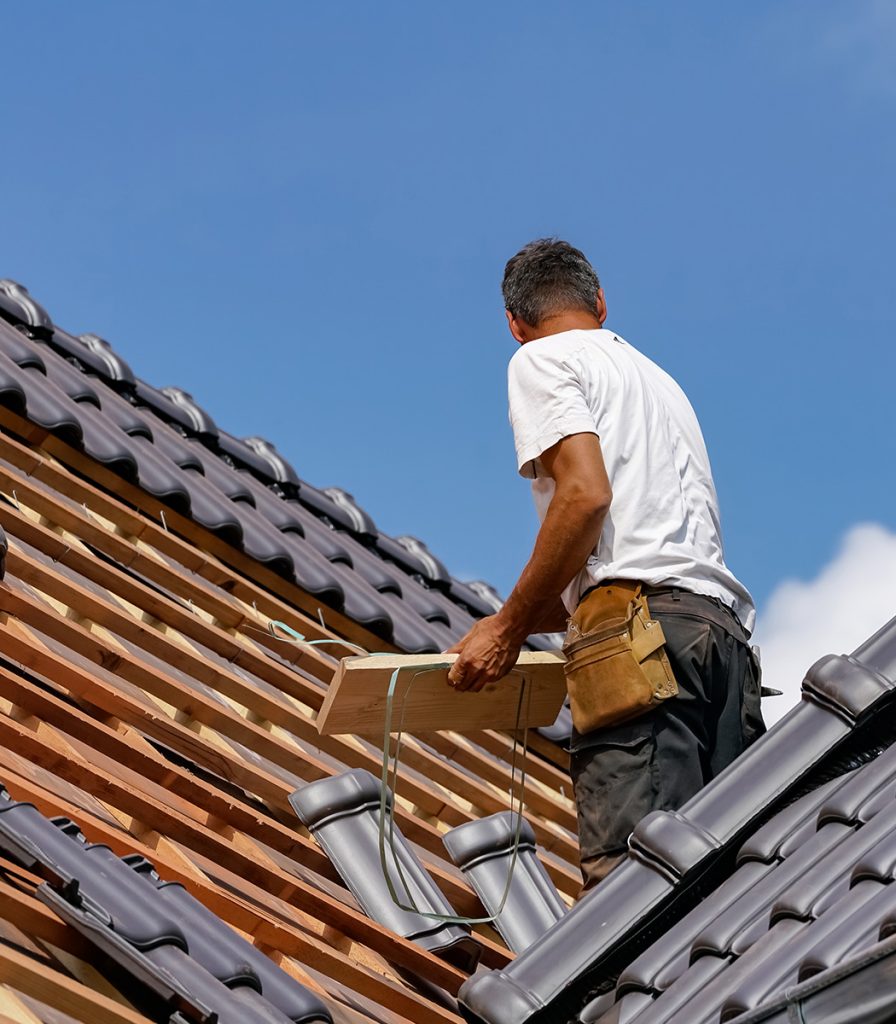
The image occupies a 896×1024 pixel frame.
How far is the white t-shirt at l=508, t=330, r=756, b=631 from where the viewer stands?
3.11m

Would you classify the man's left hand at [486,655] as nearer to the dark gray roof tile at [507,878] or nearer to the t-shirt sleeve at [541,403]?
the t-shirt sleeve at [541,403]

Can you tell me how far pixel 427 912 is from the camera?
3391 millimetres

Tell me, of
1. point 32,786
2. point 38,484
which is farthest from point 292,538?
point 32,786

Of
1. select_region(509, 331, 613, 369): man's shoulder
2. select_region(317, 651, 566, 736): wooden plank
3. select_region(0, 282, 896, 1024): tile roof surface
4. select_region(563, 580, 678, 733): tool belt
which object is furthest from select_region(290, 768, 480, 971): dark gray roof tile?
select_region(509, 331, 613, 369): man's shoulder

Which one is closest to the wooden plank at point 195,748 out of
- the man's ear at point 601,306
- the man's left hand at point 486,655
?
the man's left hand at point 486,655

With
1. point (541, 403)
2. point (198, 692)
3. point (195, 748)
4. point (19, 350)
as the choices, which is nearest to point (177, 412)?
point (19, 350)

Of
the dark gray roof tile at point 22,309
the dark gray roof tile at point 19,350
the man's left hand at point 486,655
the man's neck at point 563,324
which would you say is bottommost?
the man's left hand at point 486,655

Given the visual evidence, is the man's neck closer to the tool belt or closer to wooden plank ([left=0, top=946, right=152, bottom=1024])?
the tool belt

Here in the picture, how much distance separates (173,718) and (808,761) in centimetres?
153

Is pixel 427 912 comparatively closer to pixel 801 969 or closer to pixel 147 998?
pixel 147 998

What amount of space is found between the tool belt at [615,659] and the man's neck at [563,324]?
593 mm

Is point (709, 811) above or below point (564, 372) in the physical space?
below

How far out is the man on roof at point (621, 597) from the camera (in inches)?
118

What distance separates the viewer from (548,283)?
3414 mm
